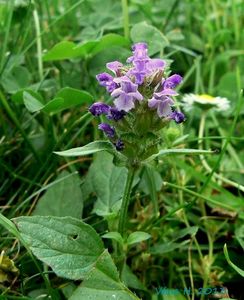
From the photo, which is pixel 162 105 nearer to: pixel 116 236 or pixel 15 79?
pixel 116 236

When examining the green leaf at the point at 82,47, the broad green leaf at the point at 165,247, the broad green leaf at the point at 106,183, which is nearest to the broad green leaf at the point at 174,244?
the broad green leaf at the point at 165,247

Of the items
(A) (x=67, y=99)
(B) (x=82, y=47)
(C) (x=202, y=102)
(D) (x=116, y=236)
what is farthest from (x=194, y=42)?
(D) (x=116, y=236)

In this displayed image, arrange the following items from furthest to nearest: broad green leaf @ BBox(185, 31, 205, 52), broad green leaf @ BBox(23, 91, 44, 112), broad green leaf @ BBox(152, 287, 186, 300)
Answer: broad green leaf @ BBox(185, 31, 205, 52) → broad green leaf @ BBox(23, 91, 44, 112) → broad green leaf @ BBox(152, 287, 186, 300)

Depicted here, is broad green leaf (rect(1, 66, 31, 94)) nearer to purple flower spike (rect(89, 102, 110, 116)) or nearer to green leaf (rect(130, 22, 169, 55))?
green leaf (rect(130, 22, 169, 55))

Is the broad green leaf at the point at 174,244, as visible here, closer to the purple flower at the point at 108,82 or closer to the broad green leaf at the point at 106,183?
the broad green leaf at the point at 106,183

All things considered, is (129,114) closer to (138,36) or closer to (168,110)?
(168,110)

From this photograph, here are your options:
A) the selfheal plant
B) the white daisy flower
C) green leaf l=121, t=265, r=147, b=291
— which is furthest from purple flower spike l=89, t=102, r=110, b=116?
the white daisy flower

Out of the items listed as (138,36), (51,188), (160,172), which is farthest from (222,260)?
(138,36)
